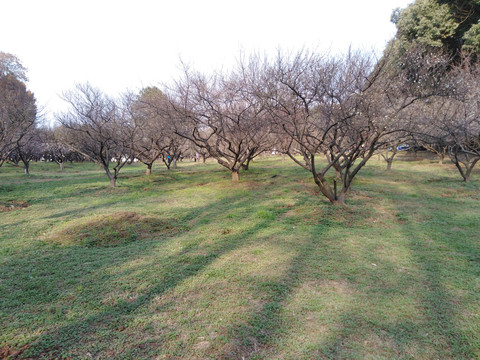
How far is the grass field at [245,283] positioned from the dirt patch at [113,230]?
1.7 inches

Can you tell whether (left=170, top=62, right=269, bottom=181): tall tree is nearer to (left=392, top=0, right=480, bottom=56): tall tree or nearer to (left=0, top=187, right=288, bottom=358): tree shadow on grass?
(left=0, top=187, right=288, bottom=358): tree shadow on grass

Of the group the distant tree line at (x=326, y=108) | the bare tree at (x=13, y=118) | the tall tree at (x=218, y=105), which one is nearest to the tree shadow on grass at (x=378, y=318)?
the distant tree line at (x=326, y=108)

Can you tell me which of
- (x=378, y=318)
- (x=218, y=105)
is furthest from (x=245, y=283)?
(x=218, y=105)

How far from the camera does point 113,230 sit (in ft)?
21.2

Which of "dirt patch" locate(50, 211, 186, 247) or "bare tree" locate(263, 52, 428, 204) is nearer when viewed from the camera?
"dirt patch" locate(50, 211, 186, 247)

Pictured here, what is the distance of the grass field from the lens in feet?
8.96

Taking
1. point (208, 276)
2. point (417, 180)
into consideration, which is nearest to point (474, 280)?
point (208, 276)

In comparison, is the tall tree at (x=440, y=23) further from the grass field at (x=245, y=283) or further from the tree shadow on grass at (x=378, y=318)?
the tree shadow on grass at (x=378, y=318)

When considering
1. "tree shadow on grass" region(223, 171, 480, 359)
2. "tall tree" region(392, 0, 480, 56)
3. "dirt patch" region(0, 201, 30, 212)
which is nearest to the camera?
"tree shadow on grass" region(223, 171, 480, 359)

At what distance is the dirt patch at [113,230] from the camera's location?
5.95 m

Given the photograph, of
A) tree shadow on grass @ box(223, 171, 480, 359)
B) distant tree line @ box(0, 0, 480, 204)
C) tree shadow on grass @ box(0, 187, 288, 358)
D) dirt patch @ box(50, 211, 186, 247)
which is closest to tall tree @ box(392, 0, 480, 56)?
distant tree line @ box(0, 0, 480, 204)

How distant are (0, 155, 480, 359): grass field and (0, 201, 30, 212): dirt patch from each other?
959mm

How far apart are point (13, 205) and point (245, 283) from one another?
9424 mm

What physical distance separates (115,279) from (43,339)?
4.39ft
